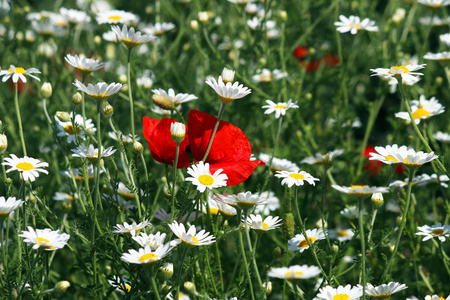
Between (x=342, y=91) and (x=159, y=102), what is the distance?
103 cm

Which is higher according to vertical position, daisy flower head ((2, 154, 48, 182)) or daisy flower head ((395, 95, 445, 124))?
daisy flower head ((2, 154, 48, 182))

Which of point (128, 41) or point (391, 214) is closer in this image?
point (128, 41)

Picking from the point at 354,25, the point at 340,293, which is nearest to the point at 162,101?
the point at 340,293

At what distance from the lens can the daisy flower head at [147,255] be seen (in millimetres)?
1020

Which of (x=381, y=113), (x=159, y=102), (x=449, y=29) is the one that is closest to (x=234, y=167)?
(x=159, y=102)

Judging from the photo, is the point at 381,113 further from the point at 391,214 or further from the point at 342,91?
the point at 391,214

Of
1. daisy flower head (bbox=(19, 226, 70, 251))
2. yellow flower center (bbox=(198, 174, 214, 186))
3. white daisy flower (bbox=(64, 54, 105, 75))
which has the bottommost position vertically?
daisy flower head (bbox=(19, 226, 70, 251))

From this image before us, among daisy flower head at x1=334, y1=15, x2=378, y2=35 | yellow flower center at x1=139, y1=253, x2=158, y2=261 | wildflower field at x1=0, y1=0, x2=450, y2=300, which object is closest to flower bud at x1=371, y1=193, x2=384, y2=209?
wildflower field at x1=0, y1=0, x2=450, y2=300

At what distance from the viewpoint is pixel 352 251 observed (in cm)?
213

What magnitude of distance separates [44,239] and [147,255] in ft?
0.74

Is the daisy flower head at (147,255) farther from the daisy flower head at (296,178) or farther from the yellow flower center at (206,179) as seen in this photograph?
the daisy flower head at (296,178)

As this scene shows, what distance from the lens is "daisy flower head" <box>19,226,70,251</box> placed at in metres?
1.07

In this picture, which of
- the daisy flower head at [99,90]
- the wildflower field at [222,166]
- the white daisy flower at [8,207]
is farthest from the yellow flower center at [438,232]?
the white daisy flower at [8,207]

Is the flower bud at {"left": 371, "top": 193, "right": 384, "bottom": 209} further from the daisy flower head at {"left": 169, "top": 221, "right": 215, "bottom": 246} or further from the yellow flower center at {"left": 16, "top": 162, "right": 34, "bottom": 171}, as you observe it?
the yellow flower center at {"left": 16, "top": 162, "right": 34, "bottom": 171}
